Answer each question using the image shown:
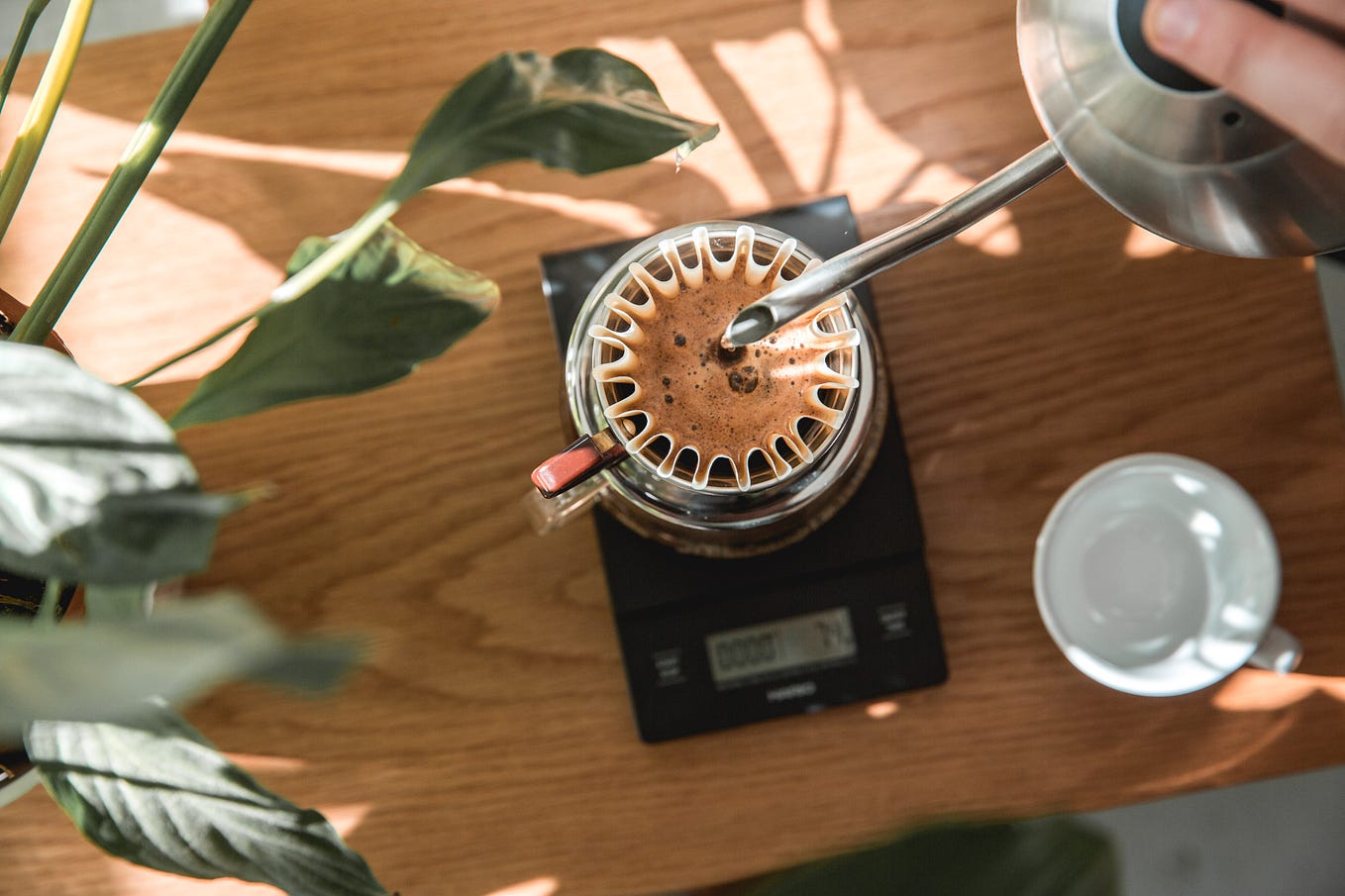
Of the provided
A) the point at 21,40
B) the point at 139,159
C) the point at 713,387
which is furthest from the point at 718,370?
the point at 21,40

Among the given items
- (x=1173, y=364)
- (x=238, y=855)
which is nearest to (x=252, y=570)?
(x=238, y=855)

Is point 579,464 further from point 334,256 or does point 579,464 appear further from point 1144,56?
point 1144,56

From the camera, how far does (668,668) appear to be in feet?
2.56

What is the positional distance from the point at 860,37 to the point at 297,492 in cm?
59

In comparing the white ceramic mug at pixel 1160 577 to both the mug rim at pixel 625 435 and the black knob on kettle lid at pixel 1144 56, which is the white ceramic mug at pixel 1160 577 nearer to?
the mug rim at pixel 625 435

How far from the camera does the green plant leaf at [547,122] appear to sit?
1.47 feet

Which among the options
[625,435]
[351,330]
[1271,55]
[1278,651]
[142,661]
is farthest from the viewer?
[1278,651]

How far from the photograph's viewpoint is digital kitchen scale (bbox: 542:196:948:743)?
777 mm

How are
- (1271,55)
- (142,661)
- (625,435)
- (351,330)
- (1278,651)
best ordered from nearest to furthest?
(142,661), (1271,55), (351,330), (625,435), (1278,651)

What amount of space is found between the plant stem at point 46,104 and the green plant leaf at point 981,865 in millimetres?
530

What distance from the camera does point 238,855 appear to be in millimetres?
503

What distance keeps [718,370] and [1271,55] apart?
39 centimetres

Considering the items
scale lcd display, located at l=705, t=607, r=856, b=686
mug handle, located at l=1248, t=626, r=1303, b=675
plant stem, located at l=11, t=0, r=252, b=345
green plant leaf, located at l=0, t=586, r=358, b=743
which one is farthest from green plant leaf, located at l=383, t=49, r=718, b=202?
mug handle, located at l=1248, t=626, r=1303, b=675

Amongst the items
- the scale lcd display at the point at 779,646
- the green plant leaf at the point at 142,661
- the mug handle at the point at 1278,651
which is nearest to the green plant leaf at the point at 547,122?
the green plant leaf at the point at 142,661
